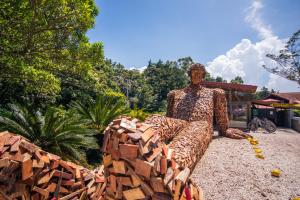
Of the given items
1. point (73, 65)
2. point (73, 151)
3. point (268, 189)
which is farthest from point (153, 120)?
point (73, 65)

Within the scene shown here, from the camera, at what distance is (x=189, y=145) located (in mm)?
4184

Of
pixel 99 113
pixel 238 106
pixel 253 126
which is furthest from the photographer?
pixel 238 106

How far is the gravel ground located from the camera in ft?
11.4

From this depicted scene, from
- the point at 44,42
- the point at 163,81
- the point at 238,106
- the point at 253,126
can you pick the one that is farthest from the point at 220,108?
the point at 163,81

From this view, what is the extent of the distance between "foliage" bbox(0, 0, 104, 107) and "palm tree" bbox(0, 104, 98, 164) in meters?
0.72

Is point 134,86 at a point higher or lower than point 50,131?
higher

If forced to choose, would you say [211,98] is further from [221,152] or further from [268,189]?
[268,189]

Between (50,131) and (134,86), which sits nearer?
(50,131)

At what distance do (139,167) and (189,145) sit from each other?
2175 millimetres

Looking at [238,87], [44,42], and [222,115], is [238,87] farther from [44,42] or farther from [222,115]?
[44,42]

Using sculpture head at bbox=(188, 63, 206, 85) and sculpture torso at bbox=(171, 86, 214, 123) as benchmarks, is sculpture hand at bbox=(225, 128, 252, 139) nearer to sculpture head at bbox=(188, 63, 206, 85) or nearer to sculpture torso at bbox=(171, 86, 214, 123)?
sculpture torso at bbox=(171, 86, 214, 123)

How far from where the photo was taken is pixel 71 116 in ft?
22.9

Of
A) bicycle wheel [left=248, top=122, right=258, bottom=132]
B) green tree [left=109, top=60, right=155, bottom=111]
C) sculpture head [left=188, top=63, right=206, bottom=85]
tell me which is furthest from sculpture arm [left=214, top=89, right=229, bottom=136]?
green tree [left=109, top=60, right=155, bottom=111]

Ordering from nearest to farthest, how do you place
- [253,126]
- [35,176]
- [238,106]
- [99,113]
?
[35,176] < [99,113] < [253,126] < [238,106]
